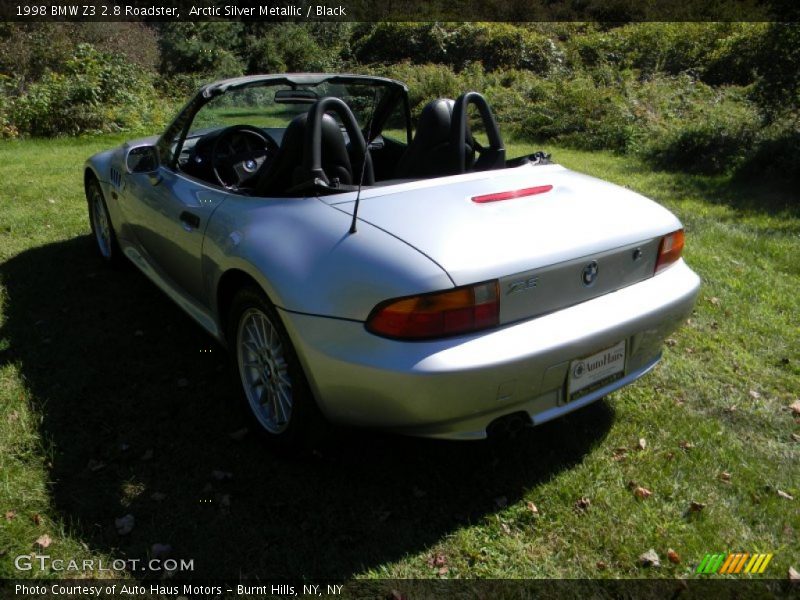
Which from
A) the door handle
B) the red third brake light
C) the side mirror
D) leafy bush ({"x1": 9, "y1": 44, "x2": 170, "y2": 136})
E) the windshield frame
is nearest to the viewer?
the red third brake light

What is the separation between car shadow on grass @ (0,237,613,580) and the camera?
8.38 ft

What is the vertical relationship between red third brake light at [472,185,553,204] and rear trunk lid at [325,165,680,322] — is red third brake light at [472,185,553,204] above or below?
above

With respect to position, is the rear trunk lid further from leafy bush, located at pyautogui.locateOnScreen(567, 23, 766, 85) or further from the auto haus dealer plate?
leafy bush, located at pyautogui.locateOnScreen(567, 23, 766, 85)

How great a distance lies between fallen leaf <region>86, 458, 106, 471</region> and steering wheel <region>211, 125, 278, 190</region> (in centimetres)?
152

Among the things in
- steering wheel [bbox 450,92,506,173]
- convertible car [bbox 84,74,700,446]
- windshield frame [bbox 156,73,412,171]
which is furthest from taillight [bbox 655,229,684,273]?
windshield frame [bbox 156,73,412,171]

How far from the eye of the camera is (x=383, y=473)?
9.61 feet

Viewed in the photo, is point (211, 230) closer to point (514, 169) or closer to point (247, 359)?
point (247, 359)

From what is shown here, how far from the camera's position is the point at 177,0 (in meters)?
19.6

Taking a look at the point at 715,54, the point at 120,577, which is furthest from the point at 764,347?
the point at 715,54

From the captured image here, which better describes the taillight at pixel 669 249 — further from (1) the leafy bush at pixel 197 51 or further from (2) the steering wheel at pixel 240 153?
(1) the leafy bush at pixel 197 51

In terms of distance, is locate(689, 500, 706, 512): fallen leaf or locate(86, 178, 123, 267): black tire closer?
locate(689, 500, 706, 512): fallen leaf

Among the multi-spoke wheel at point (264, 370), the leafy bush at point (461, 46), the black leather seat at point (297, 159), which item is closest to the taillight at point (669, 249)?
the black leather seat at point (297, 159)

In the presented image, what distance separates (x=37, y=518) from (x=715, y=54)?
586 inches

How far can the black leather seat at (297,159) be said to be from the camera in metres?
3.02
